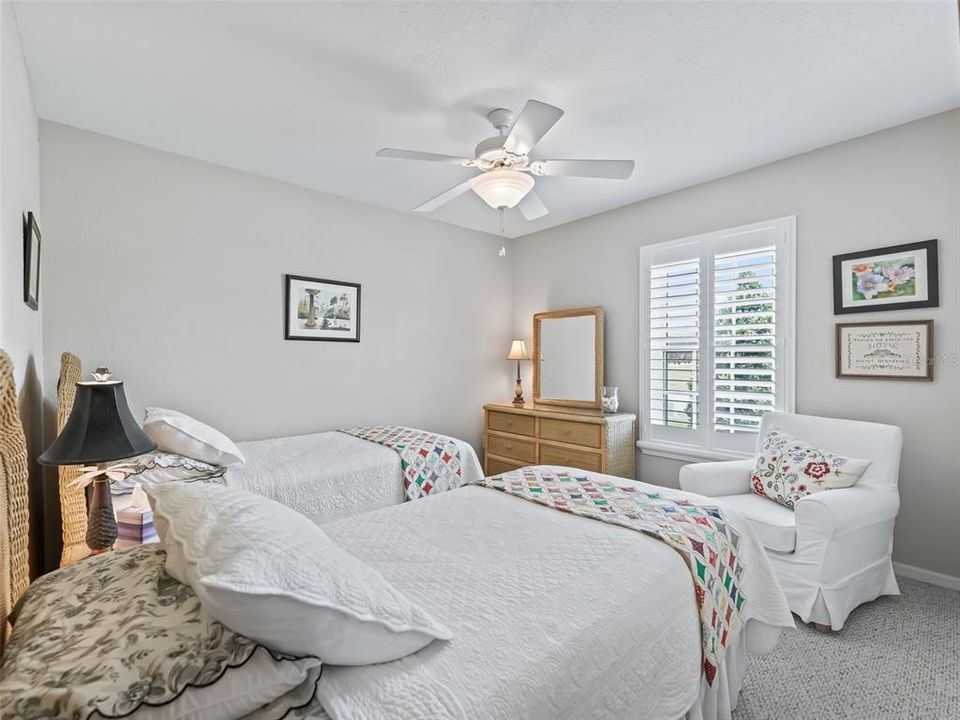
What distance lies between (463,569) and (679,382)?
2888mm

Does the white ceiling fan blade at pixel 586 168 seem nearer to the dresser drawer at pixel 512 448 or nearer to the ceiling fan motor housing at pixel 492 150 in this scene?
the ceiling fan motor housing at pixel 492 150

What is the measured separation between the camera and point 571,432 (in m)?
3.92

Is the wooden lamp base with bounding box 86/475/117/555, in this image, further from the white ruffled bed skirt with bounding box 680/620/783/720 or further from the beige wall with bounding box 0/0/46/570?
the white ruffled bed skirt with bounding box 680/620/783/720

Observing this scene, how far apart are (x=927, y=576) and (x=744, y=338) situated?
5.40ft

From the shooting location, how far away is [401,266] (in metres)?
4.25

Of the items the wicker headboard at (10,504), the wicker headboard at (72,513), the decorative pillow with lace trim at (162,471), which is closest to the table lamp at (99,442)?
the wicker headboard at (10,504)

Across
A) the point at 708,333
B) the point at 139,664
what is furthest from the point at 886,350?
the point at 139,664

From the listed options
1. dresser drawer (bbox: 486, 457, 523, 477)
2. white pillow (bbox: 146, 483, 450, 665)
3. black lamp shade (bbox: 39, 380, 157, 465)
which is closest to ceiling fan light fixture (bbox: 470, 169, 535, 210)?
black lamp shade (bbox: 39, 380, 157, 465)

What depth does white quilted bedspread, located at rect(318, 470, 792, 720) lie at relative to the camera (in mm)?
926

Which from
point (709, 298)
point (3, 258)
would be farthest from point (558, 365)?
point (3, 258)

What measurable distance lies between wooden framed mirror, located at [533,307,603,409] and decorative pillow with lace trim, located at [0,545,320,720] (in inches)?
144

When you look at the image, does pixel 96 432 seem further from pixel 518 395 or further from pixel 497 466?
pixel 518 395

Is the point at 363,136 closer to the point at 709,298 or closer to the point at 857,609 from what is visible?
the point at 709,298

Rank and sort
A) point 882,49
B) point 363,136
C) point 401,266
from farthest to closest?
point 401,266
point 363,136
point 882,49
